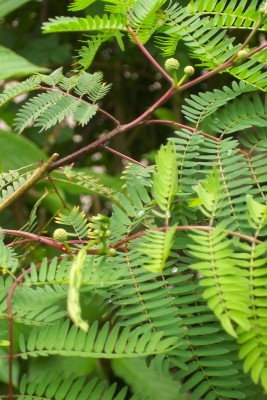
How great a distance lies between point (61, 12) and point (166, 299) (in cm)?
156

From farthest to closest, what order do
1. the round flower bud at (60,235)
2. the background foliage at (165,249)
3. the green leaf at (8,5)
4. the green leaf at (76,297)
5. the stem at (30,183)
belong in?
the green leaf at (8,5) < the stem at (30,183) < the round flower bud at (60,235) < the background foliage at (165,249) < the green leaf at (76,297)

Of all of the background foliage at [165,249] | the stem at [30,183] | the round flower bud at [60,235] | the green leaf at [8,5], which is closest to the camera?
the background foliage at [165,249]

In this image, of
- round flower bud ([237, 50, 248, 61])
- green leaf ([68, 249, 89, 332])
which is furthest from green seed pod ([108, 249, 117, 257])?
round flower bud ([237, 50, 248, 61])

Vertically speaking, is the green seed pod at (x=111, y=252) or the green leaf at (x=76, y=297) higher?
the green leaf at (x=76, y=297)

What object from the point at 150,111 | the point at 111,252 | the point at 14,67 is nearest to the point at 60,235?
the point at 111,252

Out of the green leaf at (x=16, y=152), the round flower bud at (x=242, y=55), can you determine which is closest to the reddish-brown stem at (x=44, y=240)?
the round flower bud at (x=242, y=55)

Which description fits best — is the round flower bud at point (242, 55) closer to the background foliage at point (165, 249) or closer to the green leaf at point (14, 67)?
the background foliage at point (165, 249)

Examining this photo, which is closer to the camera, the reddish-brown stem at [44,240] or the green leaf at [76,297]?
the green leaf at [76,297]

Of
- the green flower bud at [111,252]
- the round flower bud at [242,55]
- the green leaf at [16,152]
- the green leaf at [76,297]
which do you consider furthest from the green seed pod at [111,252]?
the green leaf at [16,152]

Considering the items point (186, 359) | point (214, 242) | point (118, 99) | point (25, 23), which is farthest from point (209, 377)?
point (25, 23)

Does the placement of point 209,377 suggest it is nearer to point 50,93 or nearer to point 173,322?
point 173,322

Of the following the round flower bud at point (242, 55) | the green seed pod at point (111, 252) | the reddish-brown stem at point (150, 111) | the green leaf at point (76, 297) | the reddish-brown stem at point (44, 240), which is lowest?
the reddish-brown stem at point (44, 240)

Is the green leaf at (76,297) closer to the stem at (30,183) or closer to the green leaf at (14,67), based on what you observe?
the stem at (30,183)

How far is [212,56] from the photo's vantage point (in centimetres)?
83
